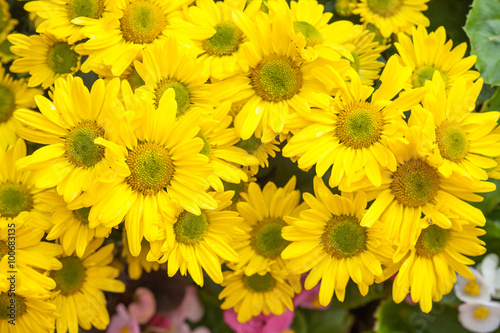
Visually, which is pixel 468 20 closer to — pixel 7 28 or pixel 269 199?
pixel 269 199

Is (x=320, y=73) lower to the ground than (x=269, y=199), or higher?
higher

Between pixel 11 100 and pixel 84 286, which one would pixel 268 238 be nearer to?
pixel 84 286

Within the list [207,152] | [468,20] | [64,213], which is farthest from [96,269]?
[468,20]

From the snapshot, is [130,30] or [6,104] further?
[6,104]

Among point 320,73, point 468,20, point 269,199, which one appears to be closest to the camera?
point 320,73

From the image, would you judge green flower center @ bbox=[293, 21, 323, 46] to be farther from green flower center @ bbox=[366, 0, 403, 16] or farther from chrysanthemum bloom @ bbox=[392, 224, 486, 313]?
chrysanthemum bloom @ bbox=[392, 224, 486, 313]

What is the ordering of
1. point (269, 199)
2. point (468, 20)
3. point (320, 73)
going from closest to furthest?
point (320, 73) → point (269, 199) → point (468, 20)

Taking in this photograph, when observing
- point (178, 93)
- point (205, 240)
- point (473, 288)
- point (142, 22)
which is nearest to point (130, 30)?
point (142, 22)
